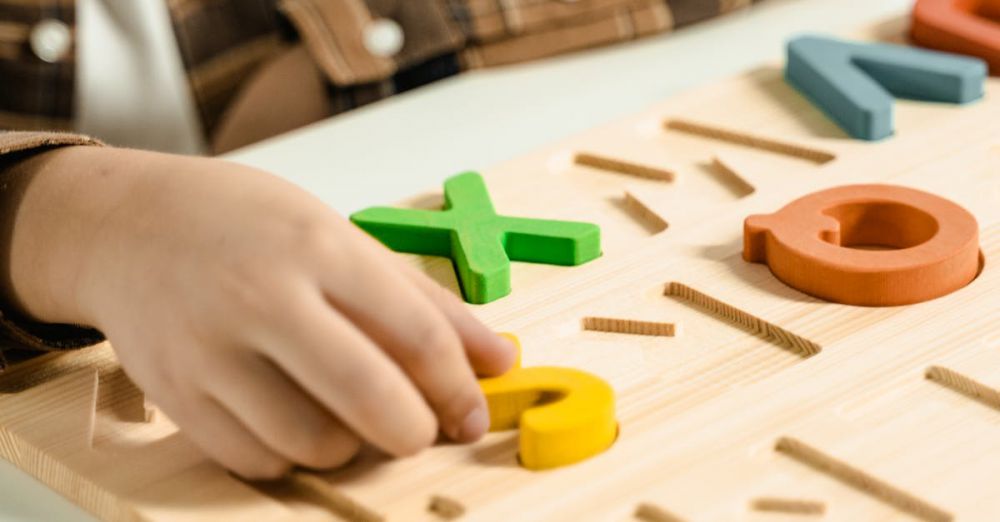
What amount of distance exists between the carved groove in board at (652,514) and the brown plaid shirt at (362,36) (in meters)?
0.58

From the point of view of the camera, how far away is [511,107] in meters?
0.90

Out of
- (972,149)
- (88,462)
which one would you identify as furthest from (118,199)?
(972,149)

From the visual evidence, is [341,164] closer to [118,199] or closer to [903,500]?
[118,199]

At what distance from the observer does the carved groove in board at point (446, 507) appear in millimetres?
464

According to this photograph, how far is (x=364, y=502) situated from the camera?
0.47 metres

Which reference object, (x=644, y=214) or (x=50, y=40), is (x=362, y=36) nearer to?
(x=50, y=40)

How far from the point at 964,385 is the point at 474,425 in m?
0.19

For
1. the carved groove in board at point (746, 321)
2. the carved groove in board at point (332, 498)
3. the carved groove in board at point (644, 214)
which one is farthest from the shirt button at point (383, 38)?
the carved groove in board at point (332, 498)

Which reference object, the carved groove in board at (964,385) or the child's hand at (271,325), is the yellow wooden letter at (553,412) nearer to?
the child's hand at (271,325)

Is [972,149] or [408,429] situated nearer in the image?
[408,429]

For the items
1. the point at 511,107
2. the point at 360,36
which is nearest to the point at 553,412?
the point at 511,107

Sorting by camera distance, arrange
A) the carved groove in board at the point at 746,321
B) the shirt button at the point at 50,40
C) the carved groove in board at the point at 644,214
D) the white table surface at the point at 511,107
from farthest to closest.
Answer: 1. the shirt button at the point at 50,40
2. the white table surface at the point at 511,107
3. the carved groove in board at the point at 644,214
4. the carved groove in board at the point at 746,321

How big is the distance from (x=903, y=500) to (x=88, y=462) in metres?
0.31

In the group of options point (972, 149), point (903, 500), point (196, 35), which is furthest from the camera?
point (196, 35)
